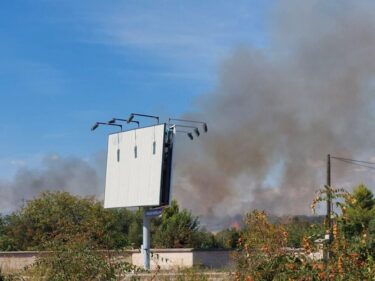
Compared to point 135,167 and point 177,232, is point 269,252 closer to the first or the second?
point 135,167

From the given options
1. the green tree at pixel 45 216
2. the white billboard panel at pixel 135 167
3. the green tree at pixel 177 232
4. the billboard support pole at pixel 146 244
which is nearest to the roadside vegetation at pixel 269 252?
the billboard support pole at pixel 146 244

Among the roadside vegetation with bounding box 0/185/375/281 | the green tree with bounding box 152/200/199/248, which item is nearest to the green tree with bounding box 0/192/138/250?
the green tree with bounding box 152/200/199/248

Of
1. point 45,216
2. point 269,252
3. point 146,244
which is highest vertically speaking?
point 45,216

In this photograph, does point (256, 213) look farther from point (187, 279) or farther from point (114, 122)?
point (114, 122)

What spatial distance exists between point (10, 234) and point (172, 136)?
2647cm

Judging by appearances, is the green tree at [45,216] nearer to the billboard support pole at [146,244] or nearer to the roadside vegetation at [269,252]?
the billboard support pole at [146,244]

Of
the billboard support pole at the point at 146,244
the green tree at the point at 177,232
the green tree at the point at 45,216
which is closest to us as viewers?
the billboard support pole at the point at 146,244

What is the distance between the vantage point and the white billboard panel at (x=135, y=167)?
36406mm

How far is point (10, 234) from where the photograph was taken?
Answer: 5866 cm

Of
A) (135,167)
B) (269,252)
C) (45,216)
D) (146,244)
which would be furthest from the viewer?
(45,216)

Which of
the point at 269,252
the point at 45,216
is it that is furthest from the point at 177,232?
the point at 269,252

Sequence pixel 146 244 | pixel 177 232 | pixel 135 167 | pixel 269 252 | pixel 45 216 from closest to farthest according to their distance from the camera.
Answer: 1. pixel 269 252
2. pixel 146 244
3. pixel 135 167
4. pixel 177 232
5. pixel 45 216

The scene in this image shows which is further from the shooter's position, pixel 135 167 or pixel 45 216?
pixel 45 216

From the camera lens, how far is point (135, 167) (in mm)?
37969
